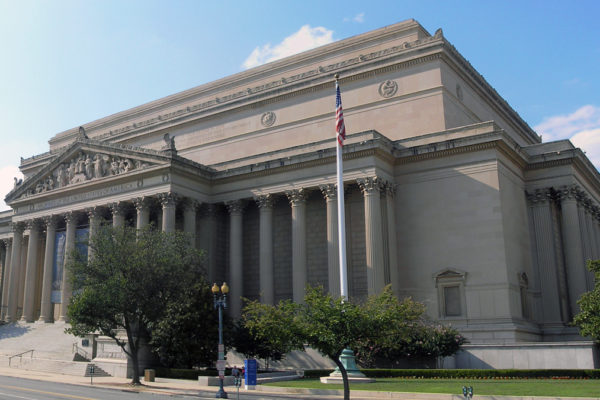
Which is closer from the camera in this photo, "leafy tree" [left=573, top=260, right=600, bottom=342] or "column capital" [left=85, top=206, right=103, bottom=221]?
"leafy tree" [left=573, top=260, right=600, bottom=342]

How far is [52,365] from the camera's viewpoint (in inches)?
1676

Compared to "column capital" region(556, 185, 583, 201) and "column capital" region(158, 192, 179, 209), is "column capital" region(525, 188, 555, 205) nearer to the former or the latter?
"column capital" region(556, 185, 583, 201)

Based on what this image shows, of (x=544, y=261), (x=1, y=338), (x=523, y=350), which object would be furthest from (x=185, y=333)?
(x=544, y=261)

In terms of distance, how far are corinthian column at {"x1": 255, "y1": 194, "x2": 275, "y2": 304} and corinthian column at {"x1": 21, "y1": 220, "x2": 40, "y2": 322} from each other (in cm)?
2284

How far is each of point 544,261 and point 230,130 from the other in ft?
106

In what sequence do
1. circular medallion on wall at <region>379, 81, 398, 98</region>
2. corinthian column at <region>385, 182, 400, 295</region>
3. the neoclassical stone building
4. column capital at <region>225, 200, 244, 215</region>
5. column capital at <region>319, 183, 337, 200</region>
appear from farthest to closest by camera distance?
1. circular medallion on wall at <region>379, 81, 398, 98</region>
2. column capital at <region>225, 200, 244, 215</region>
3. column capital at <region>319, 183, 337, 200</region>
4. corinthian column at <region>385, 182, 400, 295</region>
5. the neoclassical stone building

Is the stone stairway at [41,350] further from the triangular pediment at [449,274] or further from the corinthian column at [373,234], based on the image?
the triangular pediment at [449,274]

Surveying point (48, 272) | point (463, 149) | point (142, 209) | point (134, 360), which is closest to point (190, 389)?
point (134, 360)

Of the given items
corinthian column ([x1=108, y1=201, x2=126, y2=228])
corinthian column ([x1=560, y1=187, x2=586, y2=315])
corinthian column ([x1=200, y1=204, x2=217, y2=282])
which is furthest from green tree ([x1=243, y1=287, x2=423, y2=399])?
corinthian column ([x1=108, y1=201, x2=126, y2=228])

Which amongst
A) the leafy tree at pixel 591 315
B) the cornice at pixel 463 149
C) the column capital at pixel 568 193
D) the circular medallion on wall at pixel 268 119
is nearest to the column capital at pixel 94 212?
the circular medallion on wall at pixel 268 119

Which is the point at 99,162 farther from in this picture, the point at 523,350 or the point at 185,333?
the point at 523,350

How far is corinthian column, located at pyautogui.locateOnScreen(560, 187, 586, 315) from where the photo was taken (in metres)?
45.8

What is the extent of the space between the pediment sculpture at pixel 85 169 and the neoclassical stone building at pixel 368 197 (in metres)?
0.14

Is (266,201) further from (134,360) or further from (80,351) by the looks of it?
(80,351)
